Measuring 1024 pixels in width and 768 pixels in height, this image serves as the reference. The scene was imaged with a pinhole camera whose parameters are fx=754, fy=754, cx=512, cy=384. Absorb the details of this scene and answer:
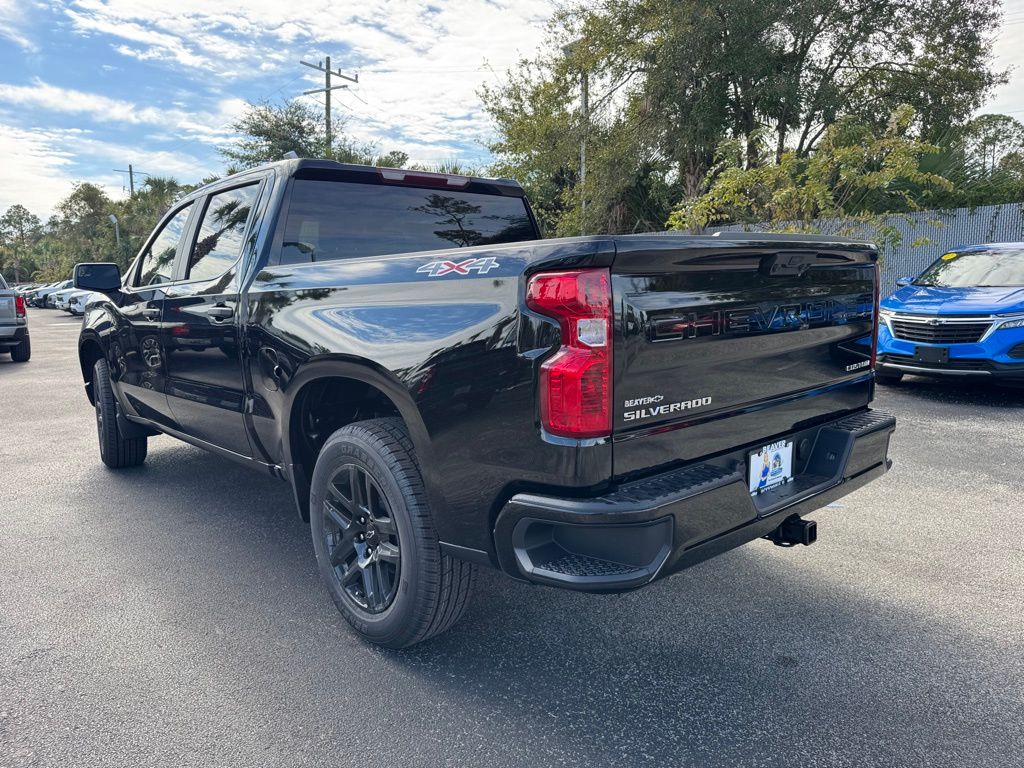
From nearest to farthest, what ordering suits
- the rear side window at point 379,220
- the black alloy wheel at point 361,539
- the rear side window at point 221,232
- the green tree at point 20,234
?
the black alloy wheel at point 361,539
the rear side window at point 379,220
the rear side window at point 221,232
the green tree at point 20,234

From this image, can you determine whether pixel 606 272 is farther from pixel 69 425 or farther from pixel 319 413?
pixel 69 425

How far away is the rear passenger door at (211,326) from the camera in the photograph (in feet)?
11.6

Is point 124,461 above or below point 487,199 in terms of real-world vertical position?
below

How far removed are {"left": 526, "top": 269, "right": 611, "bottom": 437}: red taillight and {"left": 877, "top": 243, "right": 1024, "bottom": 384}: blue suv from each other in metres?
6.35

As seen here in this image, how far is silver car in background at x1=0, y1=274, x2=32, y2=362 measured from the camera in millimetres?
12500

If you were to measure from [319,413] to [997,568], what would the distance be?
314cm

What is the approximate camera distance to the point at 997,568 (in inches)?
136

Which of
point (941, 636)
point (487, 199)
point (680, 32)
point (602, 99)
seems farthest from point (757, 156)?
point (941, 636)

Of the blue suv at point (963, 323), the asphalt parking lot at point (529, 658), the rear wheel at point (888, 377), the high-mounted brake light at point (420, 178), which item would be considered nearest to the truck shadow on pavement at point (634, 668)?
the asphalt parking lot at point (529, 658)

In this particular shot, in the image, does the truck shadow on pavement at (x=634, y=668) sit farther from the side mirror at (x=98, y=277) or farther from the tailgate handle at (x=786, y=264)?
the side mirror at (x=98, y=277)

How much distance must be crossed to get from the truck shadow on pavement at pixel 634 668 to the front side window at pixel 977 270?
5822 mm

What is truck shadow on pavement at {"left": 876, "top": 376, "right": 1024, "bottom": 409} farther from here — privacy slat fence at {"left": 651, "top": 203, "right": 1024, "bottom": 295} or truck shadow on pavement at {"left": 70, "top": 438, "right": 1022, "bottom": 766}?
privacy slat fence at {"left": 651, "top": 203, "right": 1024, "bottom": 295}

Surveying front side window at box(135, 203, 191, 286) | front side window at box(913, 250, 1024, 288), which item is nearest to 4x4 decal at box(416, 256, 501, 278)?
front side window at box(135, 203, 191, 286)

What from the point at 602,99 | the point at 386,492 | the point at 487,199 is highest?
the point at 602,99
